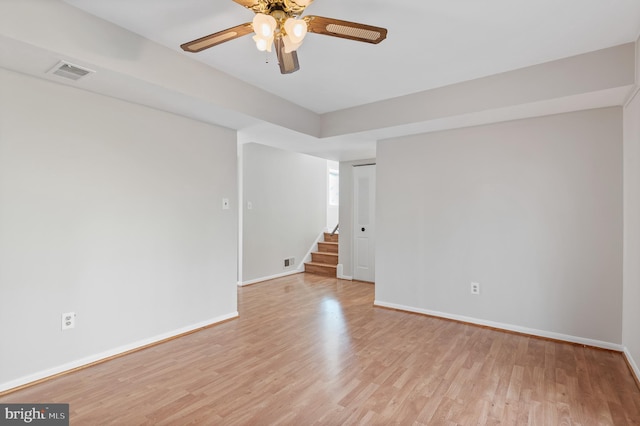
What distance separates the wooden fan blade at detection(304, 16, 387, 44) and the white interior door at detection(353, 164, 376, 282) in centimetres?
400

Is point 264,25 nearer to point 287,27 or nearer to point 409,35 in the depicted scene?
point 287,27

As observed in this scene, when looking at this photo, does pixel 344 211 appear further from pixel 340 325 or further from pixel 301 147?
pixel 340 325

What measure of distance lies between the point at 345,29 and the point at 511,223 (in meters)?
2.78

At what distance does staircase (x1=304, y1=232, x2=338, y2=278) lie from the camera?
625cm

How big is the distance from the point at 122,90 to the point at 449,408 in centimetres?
338

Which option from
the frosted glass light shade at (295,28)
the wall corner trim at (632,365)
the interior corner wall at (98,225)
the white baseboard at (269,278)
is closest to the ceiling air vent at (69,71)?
the interior corner wall at (98,225)

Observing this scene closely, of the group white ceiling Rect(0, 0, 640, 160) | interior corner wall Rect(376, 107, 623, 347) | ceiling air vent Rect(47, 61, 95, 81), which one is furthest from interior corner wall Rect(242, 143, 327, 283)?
ceiling air vent Rect(47, 61, 95, 81)

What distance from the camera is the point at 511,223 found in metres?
3.36

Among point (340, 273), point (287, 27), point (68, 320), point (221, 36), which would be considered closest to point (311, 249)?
point (340, 273)

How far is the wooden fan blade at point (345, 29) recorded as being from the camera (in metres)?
1.60

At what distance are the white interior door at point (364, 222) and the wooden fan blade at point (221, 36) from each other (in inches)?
162

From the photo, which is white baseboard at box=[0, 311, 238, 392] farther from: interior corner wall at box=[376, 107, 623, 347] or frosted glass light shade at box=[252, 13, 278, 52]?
frosted glass light shade at box=[252, 13, 278, 52]

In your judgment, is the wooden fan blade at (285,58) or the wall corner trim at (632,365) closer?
the wooden fan blade at (285,58)

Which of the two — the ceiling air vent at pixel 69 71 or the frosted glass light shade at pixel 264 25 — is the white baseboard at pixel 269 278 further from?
the frosted glass light shade at pixel 264 25
